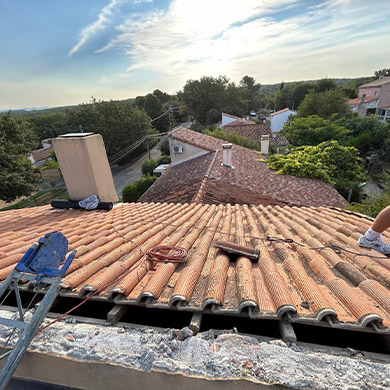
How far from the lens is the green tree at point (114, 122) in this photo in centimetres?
3266

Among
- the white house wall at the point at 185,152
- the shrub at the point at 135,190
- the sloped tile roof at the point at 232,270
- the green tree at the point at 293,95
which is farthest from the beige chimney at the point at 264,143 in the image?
the green tree at the point at 293,95

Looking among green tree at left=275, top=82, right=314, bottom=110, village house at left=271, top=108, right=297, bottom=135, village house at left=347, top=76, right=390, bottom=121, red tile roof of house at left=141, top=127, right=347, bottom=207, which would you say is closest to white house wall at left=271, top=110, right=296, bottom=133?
village house at left=271, top=108, right=297, bottom=135

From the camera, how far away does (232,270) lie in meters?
2.54

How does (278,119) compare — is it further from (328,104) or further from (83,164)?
(83,164)

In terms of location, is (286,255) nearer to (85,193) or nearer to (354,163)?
(85,193)

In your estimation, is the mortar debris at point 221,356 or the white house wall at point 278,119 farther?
the white house wall at point 278,119

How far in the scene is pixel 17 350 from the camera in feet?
4.46

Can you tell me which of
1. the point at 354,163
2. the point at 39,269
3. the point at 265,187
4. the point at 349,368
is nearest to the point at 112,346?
the point at 39,269

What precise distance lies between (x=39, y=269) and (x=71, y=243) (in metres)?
1.81

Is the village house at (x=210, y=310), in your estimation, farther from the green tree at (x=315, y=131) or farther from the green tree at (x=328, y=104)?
the green tree at (x=328, y=104)

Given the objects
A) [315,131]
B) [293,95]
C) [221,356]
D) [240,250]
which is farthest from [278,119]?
[221,356]

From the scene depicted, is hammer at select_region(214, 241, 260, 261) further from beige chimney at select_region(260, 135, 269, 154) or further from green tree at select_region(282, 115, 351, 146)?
green tree at select_region(282, 115, 351, 146)

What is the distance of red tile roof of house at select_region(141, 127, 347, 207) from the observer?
9.58m

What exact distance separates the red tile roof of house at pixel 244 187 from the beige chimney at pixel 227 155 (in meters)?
0.37
